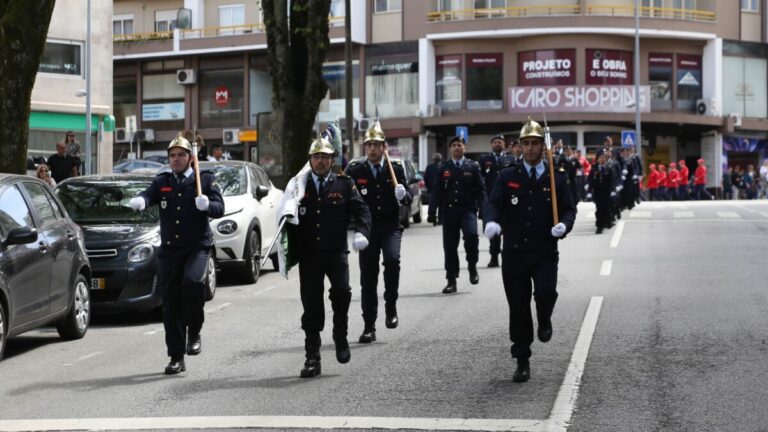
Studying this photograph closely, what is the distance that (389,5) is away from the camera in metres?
56.3

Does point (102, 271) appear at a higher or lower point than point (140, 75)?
lower

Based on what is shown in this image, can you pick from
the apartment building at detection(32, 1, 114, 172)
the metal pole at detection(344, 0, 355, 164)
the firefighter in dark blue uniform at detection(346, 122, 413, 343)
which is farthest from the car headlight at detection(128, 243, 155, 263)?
the apartment building at detection(32, 1, 114, 172)

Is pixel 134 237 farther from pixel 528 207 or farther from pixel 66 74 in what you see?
pixel 66 74

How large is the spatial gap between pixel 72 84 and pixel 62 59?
0.88m

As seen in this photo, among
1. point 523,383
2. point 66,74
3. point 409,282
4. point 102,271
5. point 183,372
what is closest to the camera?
point 523,383

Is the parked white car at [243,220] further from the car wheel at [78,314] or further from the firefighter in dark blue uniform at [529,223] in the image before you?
the firefighter in dark blue uniform at [529,223]

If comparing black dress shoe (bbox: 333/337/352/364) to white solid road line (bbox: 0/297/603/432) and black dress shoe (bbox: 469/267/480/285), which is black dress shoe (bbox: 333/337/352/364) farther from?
black dress shoe (bbox: 469/267/480/285)

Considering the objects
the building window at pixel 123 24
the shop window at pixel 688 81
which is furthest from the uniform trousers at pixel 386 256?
the building window at pixel 123 24

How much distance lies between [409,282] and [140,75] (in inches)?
1815

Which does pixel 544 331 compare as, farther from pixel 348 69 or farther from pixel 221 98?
pixel 221 98

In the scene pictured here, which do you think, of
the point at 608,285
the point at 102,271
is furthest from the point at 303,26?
the point at 102,271

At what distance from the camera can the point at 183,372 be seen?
10.2 m

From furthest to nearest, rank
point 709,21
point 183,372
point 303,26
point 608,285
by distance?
point 709,21 < point 303,26 < point 608,285 < point 183,372

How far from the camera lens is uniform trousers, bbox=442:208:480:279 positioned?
1570 cm
